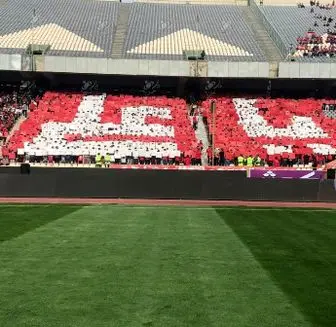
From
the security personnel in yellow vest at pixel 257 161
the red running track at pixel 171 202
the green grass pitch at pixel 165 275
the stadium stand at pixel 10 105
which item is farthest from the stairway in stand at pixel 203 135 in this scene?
the green grass pitch at pixel 165 275

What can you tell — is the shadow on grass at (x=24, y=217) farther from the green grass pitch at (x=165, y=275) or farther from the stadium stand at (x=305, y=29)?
the stadium stand at (x=305, y=29)

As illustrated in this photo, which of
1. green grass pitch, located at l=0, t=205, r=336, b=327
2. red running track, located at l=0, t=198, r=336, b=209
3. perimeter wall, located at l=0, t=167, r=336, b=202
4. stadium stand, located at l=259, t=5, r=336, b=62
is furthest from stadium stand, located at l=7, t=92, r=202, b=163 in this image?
green grass pitch, located at l=0, t=205, r=336, b=327

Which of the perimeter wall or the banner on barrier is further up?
the banner on barrier

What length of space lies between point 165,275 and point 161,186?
1934 cm

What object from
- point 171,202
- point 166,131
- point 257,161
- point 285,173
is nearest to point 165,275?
point 171,202

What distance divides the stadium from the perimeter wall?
0.22 ft

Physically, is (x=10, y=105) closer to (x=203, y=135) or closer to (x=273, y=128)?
(x=203, y=135)

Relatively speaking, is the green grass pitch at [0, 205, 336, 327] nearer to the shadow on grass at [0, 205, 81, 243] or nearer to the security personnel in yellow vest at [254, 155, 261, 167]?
the shadow on grass at [0, 205, 81, 243]

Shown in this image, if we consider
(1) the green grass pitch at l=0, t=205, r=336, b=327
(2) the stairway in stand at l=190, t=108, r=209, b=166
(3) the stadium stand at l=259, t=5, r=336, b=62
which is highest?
(3) the stadium stand at l=259, t=5, r=336, b=62

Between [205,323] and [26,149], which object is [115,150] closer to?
[26,149]

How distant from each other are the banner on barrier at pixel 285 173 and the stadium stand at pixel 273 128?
4.83 metres

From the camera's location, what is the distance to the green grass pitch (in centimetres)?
645

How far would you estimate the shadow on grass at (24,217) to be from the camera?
13867 mm

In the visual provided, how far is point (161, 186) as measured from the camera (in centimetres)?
2795
